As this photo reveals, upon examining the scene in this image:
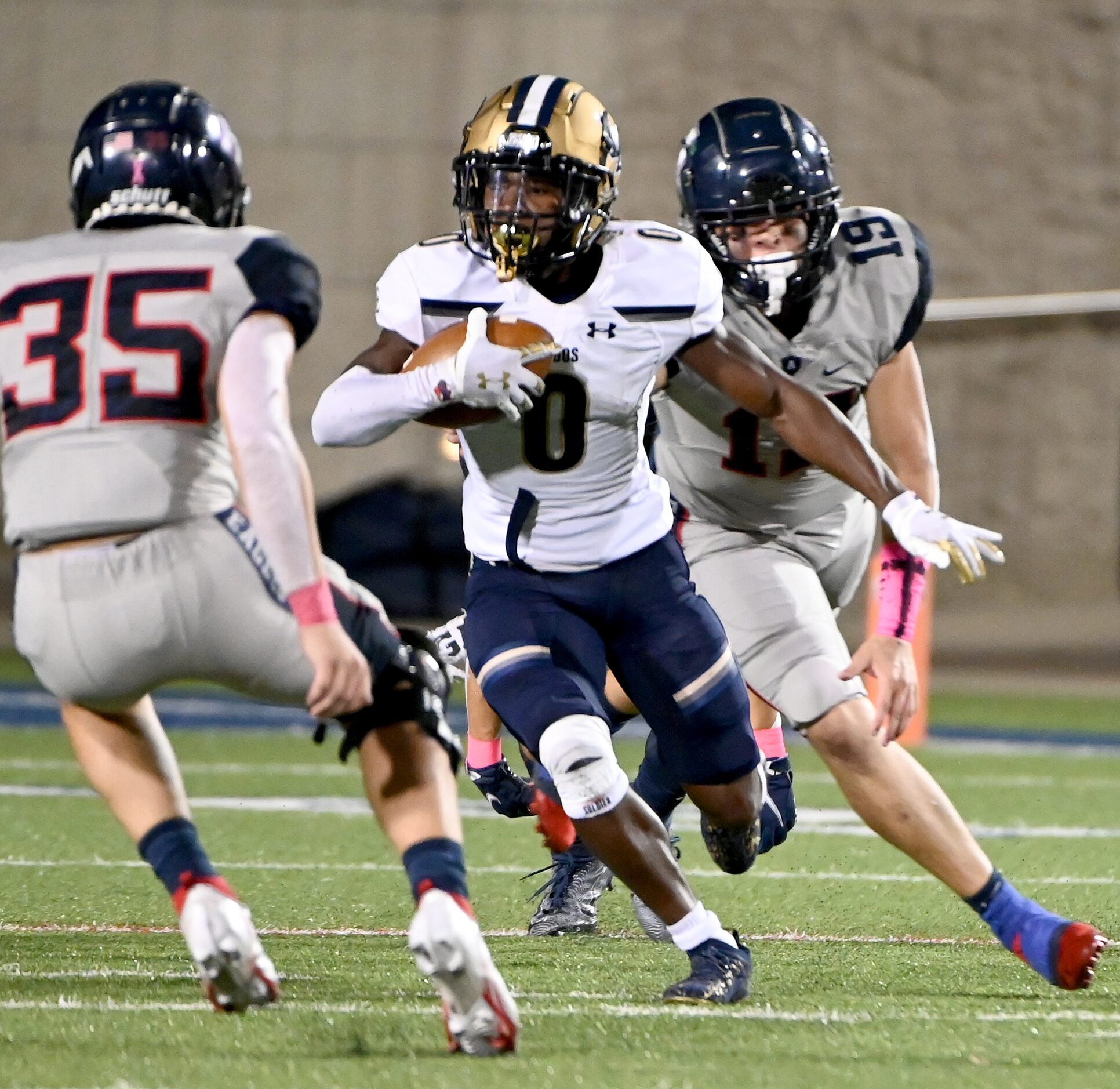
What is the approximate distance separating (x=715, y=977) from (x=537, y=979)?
0.43 meters

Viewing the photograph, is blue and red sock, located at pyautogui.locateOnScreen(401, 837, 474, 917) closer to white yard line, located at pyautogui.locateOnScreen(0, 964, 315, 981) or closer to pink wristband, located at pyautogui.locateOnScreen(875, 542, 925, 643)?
white yard line, located at pyautogui.locateOnScreen(0, 964, 315, 981)

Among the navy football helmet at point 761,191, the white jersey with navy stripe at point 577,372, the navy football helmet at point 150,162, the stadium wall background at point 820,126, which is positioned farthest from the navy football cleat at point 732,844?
the stadium wall background at point 820,126

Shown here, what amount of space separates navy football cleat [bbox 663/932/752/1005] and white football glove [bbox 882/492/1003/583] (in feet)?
2.47

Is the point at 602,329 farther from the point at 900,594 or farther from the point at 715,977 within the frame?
the point at 715,977

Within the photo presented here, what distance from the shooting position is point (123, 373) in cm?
282

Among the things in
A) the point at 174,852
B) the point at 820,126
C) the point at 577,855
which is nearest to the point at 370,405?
the point at 174,852

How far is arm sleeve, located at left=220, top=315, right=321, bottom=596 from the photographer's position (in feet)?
8.79

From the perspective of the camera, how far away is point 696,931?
3.18m

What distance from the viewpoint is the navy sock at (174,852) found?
2910 mm

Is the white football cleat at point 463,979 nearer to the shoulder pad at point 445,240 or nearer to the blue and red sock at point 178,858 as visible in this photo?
the blue and red sock at point 178,858

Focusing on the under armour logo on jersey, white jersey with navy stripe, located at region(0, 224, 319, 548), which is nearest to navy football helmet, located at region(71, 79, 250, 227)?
white jersey with navy stripe, located at region(0, 224, 319, 548)

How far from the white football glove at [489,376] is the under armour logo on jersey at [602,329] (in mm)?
326

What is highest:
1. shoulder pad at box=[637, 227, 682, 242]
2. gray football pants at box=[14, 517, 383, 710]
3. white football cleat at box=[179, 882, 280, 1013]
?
shoulder pad at box=[637, 227, 682, 242]

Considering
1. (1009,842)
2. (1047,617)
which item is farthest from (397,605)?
(1009,842)
